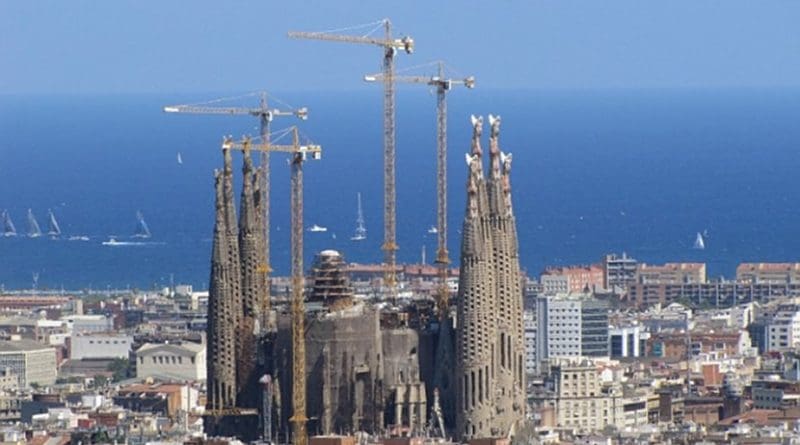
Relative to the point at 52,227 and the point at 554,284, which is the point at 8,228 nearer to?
the point at 52,227

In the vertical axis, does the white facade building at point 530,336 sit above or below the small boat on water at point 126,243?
below

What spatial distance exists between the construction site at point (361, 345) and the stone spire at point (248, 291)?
16mm

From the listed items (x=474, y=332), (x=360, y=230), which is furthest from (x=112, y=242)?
(x=474, y=332)

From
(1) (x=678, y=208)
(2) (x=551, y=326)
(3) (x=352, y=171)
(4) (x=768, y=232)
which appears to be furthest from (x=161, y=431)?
(3) (x=352, y=171)

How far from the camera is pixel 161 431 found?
256ft

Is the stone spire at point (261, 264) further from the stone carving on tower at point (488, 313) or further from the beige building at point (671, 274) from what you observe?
the beige building at point (671, 274)

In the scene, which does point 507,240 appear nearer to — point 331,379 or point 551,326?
point 331,379

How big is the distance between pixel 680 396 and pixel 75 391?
12.8 metres

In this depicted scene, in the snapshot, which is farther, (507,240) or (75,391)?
(75,391)

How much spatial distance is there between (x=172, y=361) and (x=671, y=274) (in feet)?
99.3

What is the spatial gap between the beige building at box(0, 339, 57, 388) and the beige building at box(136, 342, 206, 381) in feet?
8.99

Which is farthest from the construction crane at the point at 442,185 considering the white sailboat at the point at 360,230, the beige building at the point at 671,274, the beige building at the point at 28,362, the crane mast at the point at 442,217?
the white sailboat at the point at 360,230

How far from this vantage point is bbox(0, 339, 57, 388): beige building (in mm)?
102812

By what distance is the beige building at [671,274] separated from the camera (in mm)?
125062
